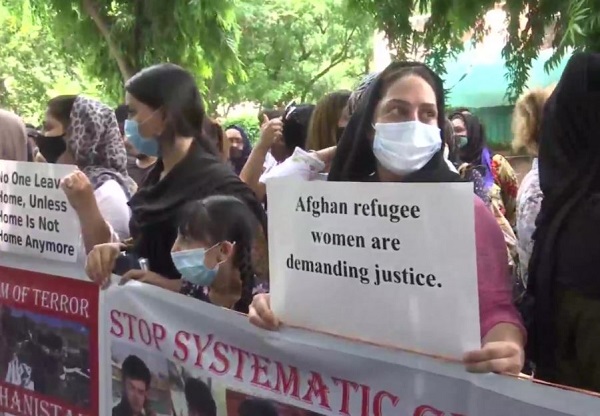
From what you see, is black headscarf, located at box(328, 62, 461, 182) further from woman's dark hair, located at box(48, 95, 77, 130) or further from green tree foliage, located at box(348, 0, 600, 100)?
green tree foliage, located at box(348, 0, 600, 100)

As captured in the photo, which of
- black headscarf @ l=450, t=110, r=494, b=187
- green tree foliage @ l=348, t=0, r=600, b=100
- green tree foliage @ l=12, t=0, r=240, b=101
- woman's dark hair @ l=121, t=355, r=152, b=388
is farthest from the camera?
green tree foliage @ l=12, t=0, r=240, b=101

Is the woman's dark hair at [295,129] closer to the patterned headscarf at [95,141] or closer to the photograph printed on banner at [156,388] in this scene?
the patterned headscarf at [95,141]

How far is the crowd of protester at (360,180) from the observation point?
1963 mm

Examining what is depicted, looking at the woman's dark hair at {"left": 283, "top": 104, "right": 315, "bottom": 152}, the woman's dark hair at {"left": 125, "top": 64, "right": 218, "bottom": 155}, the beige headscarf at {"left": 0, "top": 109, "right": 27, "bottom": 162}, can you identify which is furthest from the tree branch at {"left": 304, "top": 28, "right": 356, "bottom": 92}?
the woman's dark hair at {"left": 125, "top": 64, "right": 218, "bottom": 155}

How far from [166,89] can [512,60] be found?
3.92 m

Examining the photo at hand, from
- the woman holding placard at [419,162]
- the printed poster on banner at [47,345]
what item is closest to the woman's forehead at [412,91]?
the woman holding placard at [419,162]

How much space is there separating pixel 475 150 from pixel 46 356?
340 centimetres

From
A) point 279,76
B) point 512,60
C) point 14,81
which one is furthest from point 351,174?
point 14,81

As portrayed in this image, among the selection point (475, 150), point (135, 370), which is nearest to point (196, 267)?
point (135, 370)

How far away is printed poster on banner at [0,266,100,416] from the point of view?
2717 millimetres

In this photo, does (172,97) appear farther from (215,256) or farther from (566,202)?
(566,202)

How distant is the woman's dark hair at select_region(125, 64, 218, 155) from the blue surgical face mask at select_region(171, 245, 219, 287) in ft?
1.84

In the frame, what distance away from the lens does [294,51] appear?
69.3 ft

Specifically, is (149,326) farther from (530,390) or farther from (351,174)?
(530,390)
